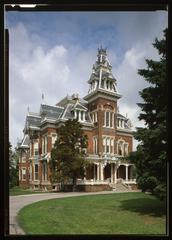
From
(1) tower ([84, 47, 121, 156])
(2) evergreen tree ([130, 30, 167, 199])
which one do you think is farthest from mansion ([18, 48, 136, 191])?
(2) evergreen tree ([130, 30, 167, 199])

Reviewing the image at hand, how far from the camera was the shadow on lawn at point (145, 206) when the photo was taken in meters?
4.75

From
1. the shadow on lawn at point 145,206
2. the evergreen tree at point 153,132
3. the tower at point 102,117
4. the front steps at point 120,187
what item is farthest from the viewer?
the tower at point 102,117

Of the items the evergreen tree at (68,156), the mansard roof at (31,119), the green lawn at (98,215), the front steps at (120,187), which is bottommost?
the green lawn at (98,215)

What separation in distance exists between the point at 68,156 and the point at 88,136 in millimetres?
1212

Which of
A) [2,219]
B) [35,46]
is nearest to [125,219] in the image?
[35,46]

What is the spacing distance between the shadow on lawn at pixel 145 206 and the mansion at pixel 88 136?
82 centimetres

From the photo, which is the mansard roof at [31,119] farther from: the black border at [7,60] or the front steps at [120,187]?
the black border at [7,60]

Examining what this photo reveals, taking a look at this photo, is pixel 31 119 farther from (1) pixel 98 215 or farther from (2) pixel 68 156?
(1) pixel 98 215

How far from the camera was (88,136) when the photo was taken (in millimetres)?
8164

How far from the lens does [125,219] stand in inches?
177

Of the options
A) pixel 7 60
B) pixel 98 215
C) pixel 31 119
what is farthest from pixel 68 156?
pixel 7 60

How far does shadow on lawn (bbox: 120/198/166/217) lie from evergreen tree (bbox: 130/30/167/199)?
18.2 inches

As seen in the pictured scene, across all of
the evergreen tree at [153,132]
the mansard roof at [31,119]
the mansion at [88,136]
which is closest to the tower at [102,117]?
the mansion at [88,136]

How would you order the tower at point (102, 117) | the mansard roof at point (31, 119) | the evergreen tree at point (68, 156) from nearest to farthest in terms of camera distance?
1. the mansard roof at point (31, 119)
2. the evergreen tree at point (68, 156)
3. the tower at point (102, 117)
